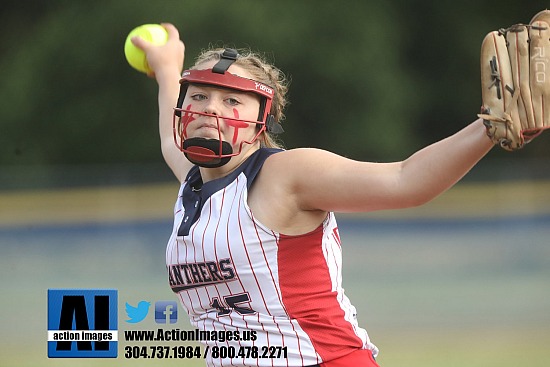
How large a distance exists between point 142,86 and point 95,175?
58.5 inches

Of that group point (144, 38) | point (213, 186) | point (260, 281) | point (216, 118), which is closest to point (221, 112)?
point (216, 118)

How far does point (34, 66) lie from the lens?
36.6 ft

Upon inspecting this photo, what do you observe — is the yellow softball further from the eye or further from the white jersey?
the white jersey

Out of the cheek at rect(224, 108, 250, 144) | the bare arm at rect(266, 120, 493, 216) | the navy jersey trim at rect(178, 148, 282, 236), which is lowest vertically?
the bare arm at rect(266, 120, 493, 216)

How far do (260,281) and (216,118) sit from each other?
0.50 metres

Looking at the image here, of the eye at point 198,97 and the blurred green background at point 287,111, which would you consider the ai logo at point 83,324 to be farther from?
the blurred green background at point 287,111

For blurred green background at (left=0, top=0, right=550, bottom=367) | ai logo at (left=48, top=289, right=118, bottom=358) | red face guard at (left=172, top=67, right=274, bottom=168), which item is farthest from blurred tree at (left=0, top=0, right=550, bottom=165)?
red face guard at (left=172, top=67, right=274, bottom=168)

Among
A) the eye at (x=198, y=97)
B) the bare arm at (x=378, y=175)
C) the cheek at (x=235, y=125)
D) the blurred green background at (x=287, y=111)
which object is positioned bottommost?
the bare arm at (x=378, y=175)

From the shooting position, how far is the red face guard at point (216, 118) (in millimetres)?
Answer: 2695

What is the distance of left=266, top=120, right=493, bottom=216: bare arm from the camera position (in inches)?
84.8

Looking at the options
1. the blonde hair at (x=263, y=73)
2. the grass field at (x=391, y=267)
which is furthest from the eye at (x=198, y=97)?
the grass field at (x=391, y=267)

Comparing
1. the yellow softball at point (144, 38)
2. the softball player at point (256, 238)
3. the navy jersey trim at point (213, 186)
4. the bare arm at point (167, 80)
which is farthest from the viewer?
the yellow softball at point (144, 38)

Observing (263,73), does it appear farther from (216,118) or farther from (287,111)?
(287,111)

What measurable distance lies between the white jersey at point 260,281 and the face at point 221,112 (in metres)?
0.10
